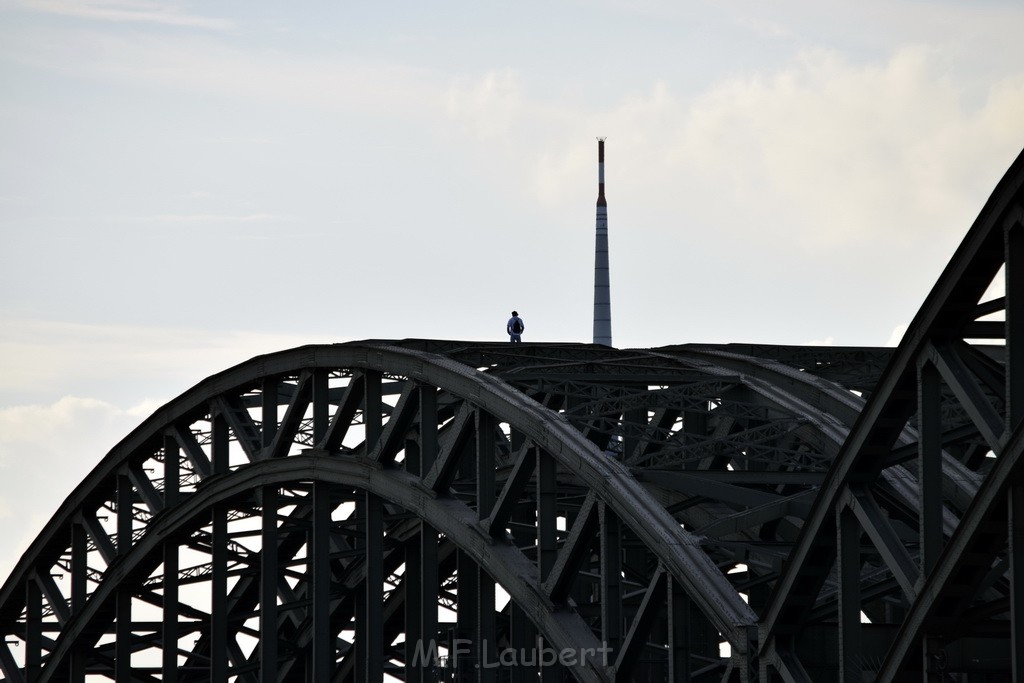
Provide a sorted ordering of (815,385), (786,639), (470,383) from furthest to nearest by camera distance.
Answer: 1. (815,385)
2. (470,383)
3. (786,639)

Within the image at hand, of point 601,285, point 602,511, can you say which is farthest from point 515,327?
point 601,285

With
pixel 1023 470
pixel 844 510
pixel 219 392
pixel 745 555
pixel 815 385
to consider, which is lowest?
pixel 1023 470

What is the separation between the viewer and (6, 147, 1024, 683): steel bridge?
2134 centimetres

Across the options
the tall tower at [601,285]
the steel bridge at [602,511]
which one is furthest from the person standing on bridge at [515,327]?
the tall tower at [601,285]

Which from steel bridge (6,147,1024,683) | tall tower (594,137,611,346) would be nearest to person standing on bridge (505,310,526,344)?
steel bridge (6,147,1024,683)

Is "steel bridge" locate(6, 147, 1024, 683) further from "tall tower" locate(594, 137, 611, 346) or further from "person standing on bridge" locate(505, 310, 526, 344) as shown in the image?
"tall tower" locate(594, 137, 611, 346)

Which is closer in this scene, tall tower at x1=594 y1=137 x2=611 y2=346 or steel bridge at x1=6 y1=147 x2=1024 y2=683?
steel bridge at x1=6 y1=147 x2=1024 y2=683

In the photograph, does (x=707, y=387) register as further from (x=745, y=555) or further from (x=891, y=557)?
(x=891, y=557)

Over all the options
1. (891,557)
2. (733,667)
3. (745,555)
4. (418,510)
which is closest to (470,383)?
(418,510)

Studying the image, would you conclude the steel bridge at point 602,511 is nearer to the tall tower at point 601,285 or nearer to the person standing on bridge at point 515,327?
the person standing on bridge at point 515,327

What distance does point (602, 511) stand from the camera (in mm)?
28078

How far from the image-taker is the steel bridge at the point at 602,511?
70.0 ft

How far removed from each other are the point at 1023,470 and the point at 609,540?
9.60m

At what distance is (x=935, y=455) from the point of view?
21.2m
